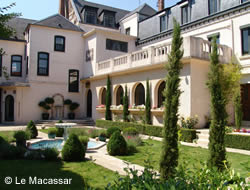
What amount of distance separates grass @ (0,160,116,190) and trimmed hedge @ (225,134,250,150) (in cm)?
703

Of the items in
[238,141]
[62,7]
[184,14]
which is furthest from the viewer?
[62,7]

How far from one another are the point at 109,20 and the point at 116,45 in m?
5.35

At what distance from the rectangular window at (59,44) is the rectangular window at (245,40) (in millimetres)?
18357

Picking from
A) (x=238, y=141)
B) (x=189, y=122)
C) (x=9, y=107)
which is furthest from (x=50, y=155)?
(x=9, y=107)

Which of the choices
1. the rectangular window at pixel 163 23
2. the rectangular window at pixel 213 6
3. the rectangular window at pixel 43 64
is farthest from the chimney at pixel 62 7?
the rectangular window at pixel 213 6

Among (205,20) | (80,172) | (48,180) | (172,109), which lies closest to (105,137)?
(80,172)

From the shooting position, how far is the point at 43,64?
79.9 ft

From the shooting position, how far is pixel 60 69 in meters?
25.1

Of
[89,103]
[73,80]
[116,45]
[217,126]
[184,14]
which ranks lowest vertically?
[217,126]

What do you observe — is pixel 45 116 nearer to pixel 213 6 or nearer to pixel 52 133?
pixel 52 133

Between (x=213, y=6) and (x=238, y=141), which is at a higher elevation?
(x=213, y=6)

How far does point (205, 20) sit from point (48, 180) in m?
16.4

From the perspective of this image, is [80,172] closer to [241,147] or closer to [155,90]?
[241,147]

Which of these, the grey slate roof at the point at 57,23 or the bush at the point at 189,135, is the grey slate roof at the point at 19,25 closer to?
the grey slate roof at the point at 57,23
